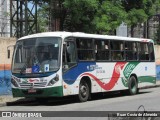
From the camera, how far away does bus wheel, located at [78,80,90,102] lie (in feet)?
59.7

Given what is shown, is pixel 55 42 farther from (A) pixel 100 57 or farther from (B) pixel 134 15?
(B) pixel 134 15

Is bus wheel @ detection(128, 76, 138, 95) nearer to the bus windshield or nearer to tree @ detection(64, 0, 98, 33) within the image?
tree @ detection(64, 0, 98, 33)

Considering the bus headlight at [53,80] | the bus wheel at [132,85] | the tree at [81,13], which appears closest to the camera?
the bus headlight at [53,80]

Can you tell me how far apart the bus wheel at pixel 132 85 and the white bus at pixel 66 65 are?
2.61 feet

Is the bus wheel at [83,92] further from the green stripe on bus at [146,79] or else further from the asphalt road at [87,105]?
the green stripe on bus at [146,79]

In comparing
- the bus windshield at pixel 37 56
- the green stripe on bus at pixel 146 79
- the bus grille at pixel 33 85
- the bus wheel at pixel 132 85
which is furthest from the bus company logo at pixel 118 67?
the bus grille at pixel 33 85

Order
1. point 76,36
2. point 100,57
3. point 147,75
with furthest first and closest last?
point 147,75
point 100,57
point 76,36

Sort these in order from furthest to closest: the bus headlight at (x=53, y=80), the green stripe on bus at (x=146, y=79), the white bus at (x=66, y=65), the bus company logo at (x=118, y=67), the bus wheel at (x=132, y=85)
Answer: the green stripe on bus at (x=146, y=79) < the bus wheel at (x=132, y=85) < the bus company logo at (x=118, y=67) < the white bus at (x=66, y=65) < the bus headlight at (x=53, y=80)

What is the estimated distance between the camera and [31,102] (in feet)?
63.3

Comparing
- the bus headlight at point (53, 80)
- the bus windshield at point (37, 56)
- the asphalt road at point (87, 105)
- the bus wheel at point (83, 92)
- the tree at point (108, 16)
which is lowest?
the asphalt road at point (87, 105)

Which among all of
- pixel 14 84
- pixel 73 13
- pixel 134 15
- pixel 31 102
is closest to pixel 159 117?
pixel 14 84

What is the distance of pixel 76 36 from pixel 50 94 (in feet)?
9.06

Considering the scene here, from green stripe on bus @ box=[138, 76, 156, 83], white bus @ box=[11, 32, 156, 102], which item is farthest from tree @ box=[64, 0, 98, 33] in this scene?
green stripe on bus @ box=[138, 76, 156, 83]

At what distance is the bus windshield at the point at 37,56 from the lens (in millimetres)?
16984
